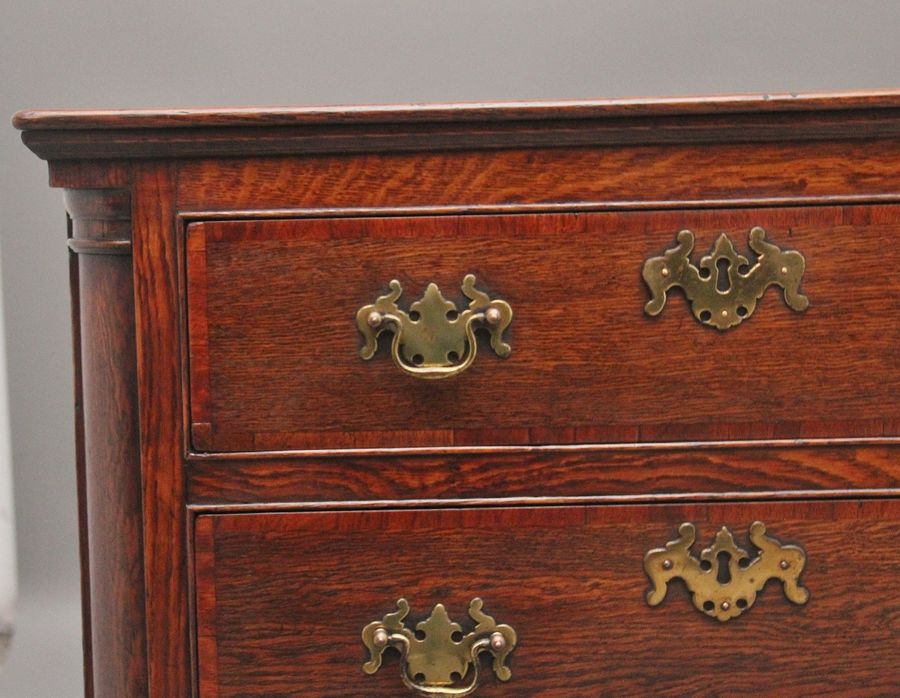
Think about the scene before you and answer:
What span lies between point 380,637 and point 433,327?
0.28 meters

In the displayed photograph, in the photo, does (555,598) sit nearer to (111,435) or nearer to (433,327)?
(433,327)

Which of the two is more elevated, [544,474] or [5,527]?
[544,474]

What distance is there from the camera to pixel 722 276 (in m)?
1.15

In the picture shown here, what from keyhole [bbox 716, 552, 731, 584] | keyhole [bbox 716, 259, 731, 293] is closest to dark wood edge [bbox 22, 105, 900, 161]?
keyhole [bbox 716, 259, 731, 293]

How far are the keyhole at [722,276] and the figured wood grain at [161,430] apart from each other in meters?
0.47

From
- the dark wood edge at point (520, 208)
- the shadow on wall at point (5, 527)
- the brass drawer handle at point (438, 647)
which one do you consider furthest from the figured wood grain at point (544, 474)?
the shadow on wall at point (5, 527)

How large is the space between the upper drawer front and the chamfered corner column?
67 millimetres

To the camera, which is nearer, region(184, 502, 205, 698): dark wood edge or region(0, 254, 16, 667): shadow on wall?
region(184, 502, 205, 698): dark wood edge

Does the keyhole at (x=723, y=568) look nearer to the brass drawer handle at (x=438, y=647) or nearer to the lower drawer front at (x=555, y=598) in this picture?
the lower drawer front at (x=555, y=598)

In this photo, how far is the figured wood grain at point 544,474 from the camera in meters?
1.15

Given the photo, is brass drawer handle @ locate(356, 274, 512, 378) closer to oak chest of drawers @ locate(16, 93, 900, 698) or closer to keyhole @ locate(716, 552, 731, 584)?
oak chest of drawers @ locate(16, 93, 900, 698)

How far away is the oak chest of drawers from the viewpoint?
3.65 ft

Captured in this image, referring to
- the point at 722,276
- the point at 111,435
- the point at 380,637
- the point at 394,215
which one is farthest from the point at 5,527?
the point at 722,276

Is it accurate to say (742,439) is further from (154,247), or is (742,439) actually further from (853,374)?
(154,247)
